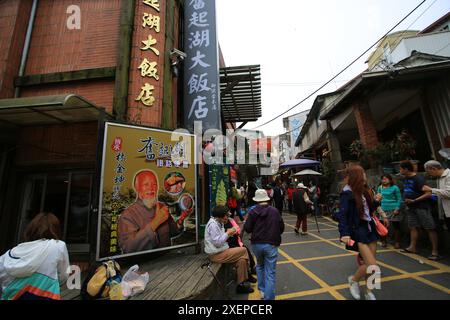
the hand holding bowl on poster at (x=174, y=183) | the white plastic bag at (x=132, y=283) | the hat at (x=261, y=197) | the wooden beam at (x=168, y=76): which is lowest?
the white plastic bag at (x=132, y=283)

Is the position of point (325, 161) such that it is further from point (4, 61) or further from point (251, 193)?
point (4, 61)

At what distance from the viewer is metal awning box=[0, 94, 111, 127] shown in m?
3.93

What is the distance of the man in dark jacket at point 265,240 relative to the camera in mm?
3322

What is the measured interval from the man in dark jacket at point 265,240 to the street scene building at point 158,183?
0.08ft

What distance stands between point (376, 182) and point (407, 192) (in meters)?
2.75

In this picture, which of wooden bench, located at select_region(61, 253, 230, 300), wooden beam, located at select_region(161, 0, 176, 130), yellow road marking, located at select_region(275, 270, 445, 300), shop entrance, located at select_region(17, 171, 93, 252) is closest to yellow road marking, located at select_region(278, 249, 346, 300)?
yellow road marking, located at select_region(275, 270, 445, 300)

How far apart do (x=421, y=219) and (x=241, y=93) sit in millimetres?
8175

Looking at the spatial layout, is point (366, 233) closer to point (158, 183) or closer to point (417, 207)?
point (417, 207)

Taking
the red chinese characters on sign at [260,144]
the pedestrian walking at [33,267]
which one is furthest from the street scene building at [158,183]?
the red chinese characters on sign at [260,144]

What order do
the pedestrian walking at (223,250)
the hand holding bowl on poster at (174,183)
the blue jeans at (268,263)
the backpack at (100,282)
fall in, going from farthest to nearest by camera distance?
the hand holding bowl on poster at (174,183) < the pedestrian walking at (223,250) < the blue jeans at (268,263) < the backpack at (100,282)

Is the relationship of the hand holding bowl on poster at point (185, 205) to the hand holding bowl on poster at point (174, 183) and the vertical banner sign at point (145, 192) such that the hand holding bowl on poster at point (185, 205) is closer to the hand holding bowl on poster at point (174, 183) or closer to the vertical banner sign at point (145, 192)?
the vertical banner sign at point (145, 192)

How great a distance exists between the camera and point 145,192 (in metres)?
4.61

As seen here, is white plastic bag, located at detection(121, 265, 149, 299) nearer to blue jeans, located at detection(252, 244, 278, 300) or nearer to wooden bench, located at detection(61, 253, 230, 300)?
wooden bench, located at detection(61, 253, 230, 300)

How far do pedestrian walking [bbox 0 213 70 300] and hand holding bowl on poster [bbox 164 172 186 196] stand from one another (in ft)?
8.98
